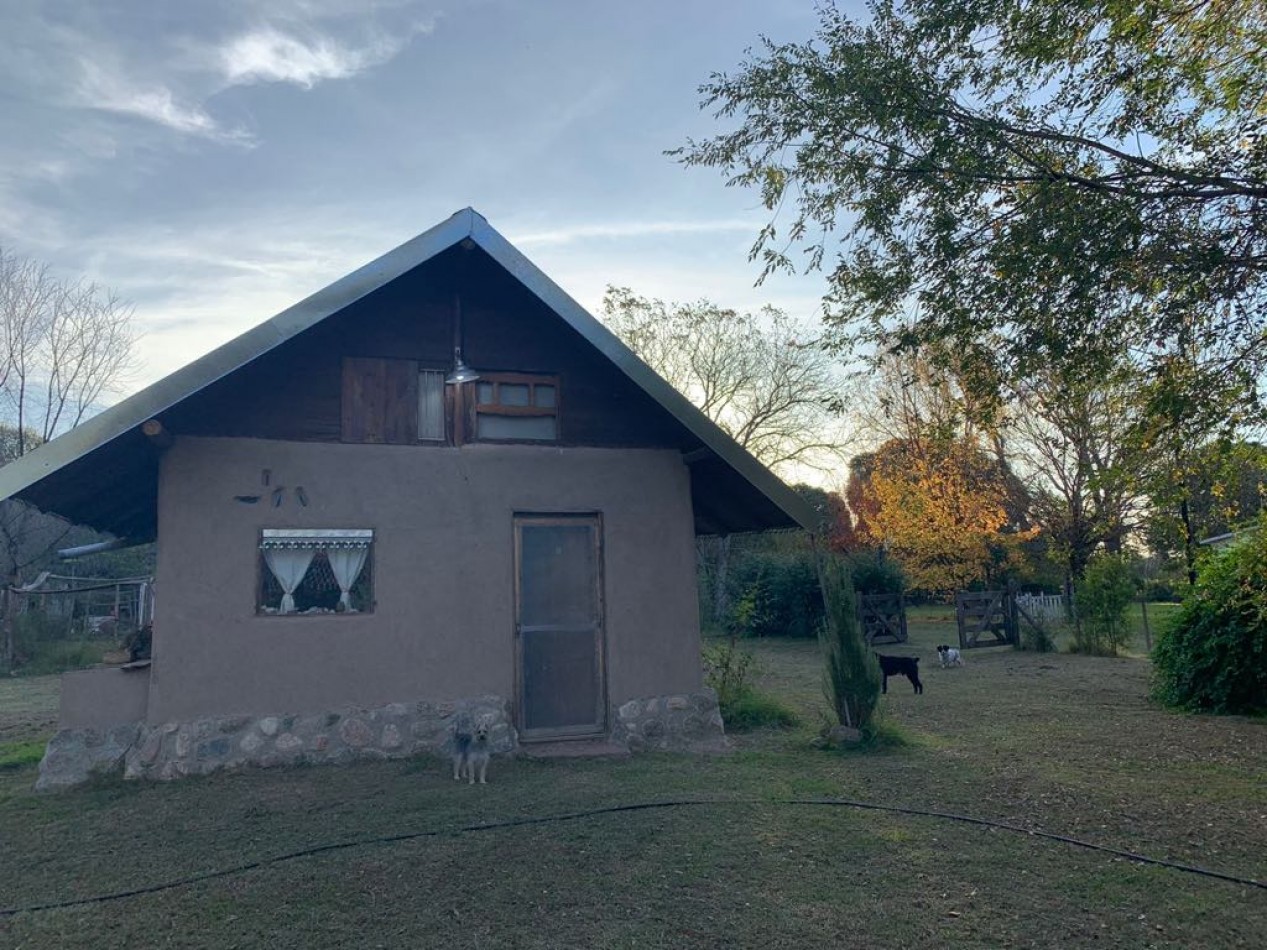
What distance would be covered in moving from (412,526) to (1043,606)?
20539 mm

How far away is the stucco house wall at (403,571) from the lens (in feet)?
24.7

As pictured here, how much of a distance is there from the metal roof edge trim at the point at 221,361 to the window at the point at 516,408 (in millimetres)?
1578

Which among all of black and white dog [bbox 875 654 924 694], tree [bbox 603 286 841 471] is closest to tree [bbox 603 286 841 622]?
tree [bbox 603 286 841 471]

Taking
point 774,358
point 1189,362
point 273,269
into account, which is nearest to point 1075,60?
point 1189,362

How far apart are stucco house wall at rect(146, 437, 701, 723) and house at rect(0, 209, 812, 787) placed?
0.06 feet

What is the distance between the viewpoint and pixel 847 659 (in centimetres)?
844

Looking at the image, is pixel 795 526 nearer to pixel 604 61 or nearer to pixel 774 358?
pixel 604 61

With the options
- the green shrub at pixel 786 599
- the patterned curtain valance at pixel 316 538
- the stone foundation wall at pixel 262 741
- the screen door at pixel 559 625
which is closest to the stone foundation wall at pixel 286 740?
the stone foundation wall at pixel 262 741

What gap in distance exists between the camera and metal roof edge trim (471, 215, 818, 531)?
25.5ft

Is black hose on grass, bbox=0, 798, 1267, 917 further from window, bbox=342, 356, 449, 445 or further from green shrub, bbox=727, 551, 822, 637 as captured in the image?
green shrub, bbox=727, 551, 822, 637

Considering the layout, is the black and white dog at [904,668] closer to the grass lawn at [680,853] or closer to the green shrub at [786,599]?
the grass lawn at [680,853]

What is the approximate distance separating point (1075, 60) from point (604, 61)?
4481 mm

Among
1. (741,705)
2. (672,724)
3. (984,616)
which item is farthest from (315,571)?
(984,616)

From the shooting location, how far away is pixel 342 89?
9289 millimetres
